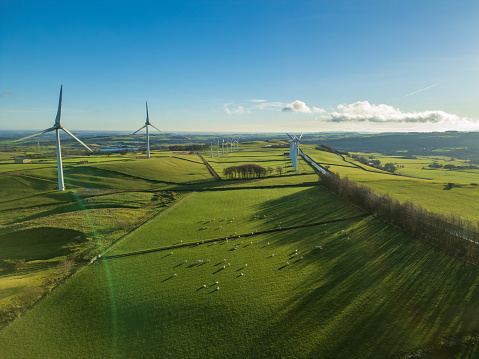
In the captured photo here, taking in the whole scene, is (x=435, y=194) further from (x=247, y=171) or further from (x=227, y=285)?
(x=227, y=285)

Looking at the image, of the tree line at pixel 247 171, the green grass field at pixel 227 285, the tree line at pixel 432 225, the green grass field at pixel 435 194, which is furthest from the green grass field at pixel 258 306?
the tree line at pixel 247 171

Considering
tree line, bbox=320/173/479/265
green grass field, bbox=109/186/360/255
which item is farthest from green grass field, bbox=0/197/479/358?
green grass field, bbox=109/186/360/255

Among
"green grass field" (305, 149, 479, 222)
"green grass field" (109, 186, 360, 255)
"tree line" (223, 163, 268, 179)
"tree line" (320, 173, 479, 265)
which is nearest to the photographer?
"tree line" (320, 173, 479, 265)

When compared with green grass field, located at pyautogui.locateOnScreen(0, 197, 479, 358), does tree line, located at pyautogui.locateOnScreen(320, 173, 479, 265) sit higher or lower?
higher

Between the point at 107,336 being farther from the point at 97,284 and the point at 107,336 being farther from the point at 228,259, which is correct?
the point at 228,259

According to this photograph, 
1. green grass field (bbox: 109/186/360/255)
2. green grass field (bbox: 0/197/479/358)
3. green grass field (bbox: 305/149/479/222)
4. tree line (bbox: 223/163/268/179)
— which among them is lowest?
green grass field (bbox: 0/197/479/358)

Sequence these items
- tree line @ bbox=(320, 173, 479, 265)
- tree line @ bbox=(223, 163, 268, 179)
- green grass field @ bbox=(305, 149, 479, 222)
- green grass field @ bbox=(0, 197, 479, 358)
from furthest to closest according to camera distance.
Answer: tree line @ bbox=(223, 163, 268, 179) < green grass field @ bbox=(305, 149, 479, 222) < tree line @ bbox=(320, 173, 479, 265) < green grass field @ bbox=(0, 197, 479, 358)

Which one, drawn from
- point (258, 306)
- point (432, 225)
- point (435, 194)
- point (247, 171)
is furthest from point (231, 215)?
point (435, 194)

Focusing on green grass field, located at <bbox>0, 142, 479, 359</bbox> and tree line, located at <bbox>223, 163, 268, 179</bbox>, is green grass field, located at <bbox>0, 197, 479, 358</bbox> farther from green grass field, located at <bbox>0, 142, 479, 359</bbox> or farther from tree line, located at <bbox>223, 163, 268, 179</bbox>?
tree line, located at <bbox>223, 163, 268, 179</bbox>
